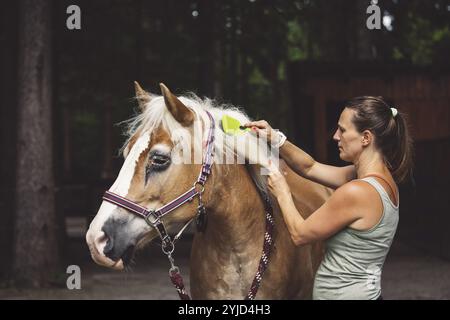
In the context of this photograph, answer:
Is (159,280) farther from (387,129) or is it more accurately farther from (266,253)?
(387,129)

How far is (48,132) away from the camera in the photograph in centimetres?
895

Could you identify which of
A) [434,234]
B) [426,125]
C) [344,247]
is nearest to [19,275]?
[344,247]

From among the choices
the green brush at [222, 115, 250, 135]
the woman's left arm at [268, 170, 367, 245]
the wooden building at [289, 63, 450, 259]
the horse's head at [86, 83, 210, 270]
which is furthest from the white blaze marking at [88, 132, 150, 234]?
the wooden building at [289, 63, 450, 259]

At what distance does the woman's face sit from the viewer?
3326 mm

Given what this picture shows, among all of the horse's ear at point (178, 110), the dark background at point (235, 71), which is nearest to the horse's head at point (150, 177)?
the horse's ear at point (178, 110)

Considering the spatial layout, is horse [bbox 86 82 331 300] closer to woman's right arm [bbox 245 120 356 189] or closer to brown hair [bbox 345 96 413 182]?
woman's right arm [bbox 245 120 356 189]

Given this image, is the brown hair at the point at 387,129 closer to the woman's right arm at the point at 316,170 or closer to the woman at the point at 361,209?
the woman at the point at 361,209

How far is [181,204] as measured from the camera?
3482 mm

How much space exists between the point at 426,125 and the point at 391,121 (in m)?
11.1

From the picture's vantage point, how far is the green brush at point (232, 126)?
3691mm

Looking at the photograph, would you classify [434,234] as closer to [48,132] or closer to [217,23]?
[217,23]

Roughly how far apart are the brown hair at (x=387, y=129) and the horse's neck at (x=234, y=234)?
2.62ft

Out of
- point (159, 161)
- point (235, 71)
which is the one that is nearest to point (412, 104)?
point (235, 71)

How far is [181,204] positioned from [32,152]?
578 centimetres
